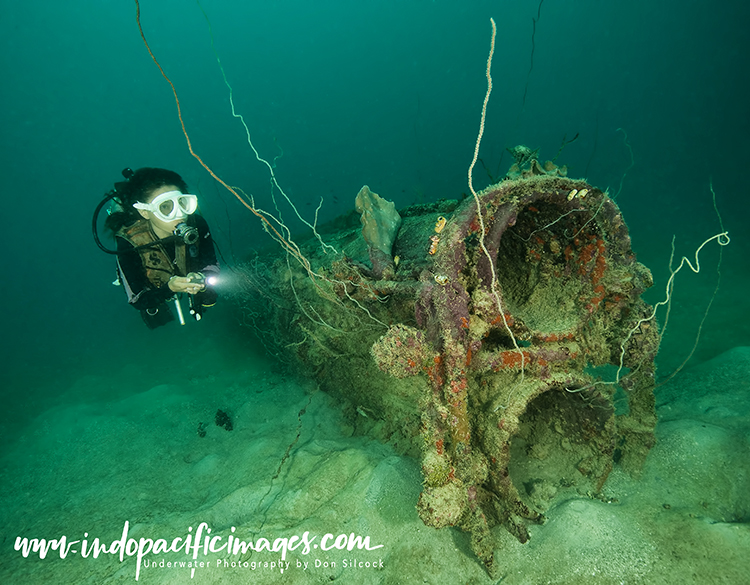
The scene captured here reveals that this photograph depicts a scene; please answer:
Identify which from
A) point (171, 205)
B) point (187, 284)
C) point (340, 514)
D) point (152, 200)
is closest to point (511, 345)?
point (340, 514)

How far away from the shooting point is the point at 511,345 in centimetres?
252

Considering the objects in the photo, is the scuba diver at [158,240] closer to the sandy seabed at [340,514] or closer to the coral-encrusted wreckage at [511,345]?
the sandy seabed at [340,514]

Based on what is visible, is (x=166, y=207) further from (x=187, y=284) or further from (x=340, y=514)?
(x=340, y=514)

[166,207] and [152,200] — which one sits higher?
[152,200]

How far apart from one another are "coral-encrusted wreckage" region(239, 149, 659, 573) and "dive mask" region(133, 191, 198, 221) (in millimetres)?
2480

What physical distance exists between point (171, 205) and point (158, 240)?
1.87 feet

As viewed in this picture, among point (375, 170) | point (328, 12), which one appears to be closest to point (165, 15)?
point (328, 12)

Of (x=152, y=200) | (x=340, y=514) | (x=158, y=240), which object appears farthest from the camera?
(x=158, y=240)

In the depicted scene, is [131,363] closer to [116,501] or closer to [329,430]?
[116,501]

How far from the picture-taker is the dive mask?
4.01 m

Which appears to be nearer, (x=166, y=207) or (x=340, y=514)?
(x=340, y=514)

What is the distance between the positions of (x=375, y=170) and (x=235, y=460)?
229ft

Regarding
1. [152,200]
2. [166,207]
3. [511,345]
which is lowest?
[511,345]

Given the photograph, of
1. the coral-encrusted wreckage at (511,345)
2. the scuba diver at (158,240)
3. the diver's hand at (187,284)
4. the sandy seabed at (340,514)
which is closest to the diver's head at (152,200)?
the scuba diver at (158,240)
